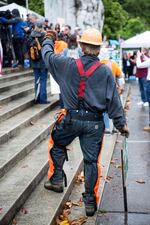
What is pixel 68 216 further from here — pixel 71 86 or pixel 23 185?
pixel 71 86

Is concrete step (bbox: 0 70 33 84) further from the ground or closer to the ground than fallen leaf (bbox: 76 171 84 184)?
further from the ground

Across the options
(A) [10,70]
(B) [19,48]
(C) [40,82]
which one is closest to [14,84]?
(C) [40,82]

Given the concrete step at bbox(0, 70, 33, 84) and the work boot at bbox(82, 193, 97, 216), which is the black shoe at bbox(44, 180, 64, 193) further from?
the concrete step at bbox(0, 70, 33, 84)

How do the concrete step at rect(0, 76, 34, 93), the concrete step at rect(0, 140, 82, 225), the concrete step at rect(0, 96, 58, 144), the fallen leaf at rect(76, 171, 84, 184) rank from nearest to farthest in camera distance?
1. the concrete step at rect(0, 140, 82, 225)
2. the fallen leaf at rect(76, 171, 84, 184)
3. the concrete step at rect(0, 96, 58, 144)
4. the concrete step at rect(0, 76, 34, 93)

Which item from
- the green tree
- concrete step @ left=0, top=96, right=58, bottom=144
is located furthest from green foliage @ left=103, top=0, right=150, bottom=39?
concrete step @ left=0, top=96, right=58, bottom=144

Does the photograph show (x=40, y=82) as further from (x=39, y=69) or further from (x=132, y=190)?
(x=132, y=190)

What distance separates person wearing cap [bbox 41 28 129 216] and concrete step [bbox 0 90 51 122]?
3.16m

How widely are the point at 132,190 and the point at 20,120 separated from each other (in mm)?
2842

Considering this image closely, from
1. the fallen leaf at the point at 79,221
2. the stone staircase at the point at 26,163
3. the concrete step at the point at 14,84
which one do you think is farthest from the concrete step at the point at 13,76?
the fallen leaf at the point at 79,221

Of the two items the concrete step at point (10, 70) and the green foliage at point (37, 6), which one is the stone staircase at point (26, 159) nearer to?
the concrete step at point (10, 70)

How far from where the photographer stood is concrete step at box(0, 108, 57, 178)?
6439 mm

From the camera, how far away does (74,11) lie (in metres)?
21.3

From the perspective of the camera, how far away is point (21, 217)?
5207mm

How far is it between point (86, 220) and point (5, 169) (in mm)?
1364
